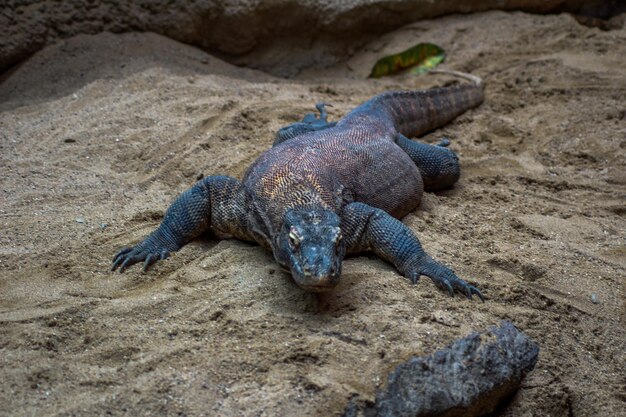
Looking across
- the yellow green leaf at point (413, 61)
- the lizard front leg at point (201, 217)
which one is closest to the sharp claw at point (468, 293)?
the lizard front leg at point (201, 217)

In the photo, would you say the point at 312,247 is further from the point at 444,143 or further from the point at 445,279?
the point at 444,143

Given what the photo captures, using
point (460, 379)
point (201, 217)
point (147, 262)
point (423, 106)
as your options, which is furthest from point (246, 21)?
point (460, 379)

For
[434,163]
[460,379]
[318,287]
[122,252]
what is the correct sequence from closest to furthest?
[460,379] → [318,287] → [122,252] → [434,163]

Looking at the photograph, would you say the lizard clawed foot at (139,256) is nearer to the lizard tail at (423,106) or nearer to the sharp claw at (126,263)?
the sharp claw at (126,263)

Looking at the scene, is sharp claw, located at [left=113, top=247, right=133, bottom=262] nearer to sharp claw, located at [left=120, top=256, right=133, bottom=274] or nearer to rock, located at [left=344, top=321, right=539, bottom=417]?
sharp claw, located at [left=120, top=256, right=133, bottom=274]

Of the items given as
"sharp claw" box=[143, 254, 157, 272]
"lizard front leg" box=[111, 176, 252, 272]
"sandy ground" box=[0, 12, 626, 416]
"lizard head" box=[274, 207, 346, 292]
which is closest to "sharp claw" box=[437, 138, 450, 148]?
"sandy ground" box=[0, 12, 626, 416]

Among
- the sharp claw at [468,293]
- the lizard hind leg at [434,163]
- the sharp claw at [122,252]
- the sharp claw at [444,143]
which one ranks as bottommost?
the sharp claw at [444,143]

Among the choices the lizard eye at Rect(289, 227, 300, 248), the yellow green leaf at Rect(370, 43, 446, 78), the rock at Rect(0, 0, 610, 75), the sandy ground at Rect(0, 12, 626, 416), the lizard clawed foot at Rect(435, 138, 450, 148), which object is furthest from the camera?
the yellow green leaf at Rect(370, 43, 446, 78)
